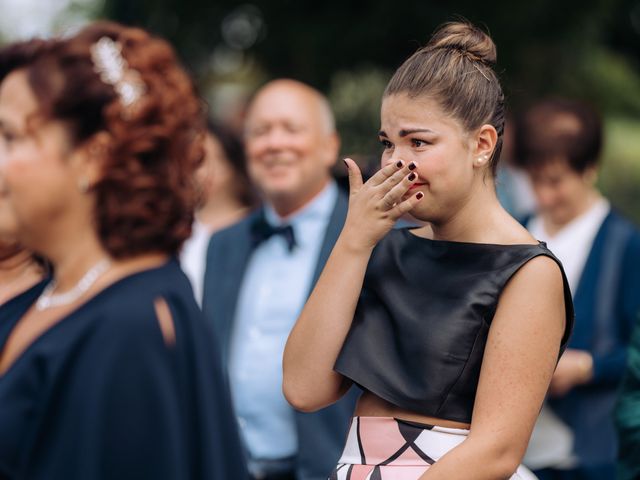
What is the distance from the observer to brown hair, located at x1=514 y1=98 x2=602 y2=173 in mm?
5230

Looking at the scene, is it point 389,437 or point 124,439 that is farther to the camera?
point 389,437

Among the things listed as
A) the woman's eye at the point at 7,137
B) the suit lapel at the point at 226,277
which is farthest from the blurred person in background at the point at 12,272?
the suit lapel at the point at 226,277

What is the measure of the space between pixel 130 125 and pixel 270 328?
2.46 m

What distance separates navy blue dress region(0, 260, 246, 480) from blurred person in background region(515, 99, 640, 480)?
263 cm

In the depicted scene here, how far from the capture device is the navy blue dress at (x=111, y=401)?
2209 millimetres

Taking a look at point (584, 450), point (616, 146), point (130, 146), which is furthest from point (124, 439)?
point (616, 146)

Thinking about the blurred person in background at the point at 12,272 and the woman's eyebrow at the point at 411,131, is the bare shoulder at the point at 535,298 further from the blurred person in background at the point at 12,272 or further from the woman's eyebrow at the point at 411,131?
the blurred person in background at the point at 12,272

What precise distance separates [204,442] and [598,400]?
281 centimetres

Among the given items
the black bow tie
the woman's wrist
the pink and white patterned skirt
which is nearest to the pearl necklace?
the woman's wrist

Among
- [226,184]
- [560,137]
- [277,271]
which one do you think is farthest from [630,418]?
[226,184]

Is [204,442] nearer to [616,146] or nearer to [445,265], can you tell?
[445,265]

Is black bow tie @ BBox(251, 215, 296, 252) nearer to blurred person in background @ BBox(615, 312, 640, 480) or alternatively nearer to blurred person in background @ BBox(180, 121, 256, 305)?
blurred person in background @ BBox(615, 312, 640, 480)

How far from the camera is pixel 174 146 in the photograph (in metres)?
2.49

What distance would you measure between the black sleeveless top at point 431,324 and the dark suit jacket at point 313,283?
1.59m
